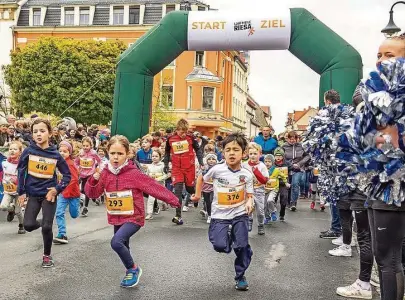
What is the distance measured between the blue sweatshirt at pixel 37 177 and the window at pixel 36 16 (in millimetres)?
52229

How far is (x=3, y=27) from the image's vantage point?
56.2 metres

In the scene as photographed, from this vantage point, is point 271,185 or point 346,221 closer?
point 346,221

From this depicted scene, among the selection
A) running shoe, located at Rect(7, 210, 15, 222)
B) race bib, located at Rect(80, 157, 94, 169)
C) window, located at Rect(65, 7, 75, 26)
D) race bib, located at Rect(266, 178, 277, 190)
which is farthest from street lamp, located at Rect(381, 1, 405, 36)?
window, located at Rect(65, 7, 75, 26)

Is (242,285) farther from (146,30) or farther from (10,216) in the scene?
(146,30)

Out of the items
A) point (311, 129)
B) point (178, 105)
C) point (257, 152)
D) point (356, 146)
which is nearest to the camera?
point (356, 146)

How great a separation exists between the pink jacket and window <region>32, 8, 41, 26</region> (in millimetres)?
46625

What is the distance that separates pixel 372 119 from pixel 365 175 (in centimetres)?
Result: 38

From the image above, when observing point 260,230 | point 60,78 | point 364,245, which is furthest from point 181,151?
point 60,78

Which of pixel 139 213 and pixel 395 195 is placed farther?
pixel 139 213

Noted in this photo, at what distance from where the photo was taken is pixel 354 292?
207 inches

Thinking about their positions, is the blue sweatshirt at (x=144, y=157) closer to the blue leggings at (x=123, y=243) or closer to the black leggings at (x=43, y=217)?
the black leggings at (x=43, y=217)

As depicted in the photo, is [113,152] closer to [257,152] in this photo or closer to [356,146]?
[356,146]

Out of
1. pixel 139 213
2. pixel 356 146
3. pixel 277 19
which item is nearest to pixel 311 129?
pixel 139 213

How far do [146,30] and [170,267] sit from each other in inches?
1861
